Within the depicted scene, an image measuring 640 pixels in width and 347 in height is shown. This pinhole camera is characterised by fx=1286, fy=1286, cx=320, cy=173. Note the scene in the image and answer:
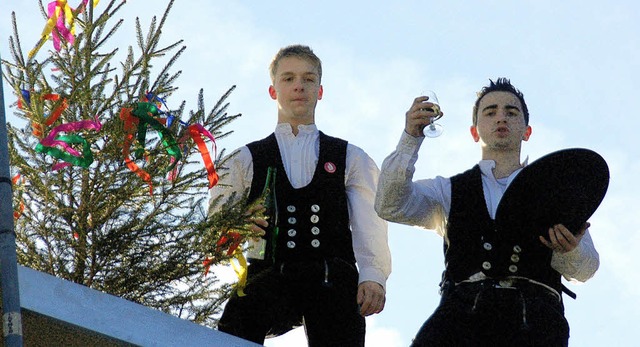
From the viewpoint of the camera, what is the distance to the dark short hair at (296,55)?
24.5 feet

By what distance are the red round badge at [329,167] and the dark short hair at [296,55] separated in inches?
25.0

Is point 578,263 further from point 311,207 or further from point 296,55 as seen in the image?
point 296,55

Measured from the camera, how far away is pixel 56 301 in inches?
179

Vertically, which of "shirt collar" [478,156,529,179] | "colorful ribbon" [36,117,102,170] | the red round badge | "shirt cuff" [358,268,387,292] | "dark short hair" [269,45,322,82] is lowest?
"shirt cuff" [358,268,387,292]

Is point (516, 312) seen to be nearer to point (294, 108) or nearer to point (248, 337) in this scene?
point (248, 337)

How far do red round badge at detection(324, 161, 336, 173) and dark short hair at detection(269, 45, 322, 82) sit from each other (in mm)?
634

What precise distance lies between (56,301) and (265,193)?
212 cm

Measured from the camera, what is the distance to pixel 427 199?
258 inches

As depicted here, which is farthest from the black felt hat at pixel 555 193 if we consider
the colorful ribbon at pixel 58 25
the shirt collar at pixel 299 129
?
the colorful ribbon at pixel 58 25

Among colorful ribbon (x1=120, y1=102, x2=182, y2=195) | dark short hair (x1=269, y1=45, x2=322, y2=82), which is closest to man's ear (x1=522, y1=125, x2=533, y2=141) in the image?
dark short hair (x1=269, y1=45, x2=322, y2=82)

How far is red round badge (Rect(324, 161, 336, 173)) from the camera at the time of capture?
7082 millimetres

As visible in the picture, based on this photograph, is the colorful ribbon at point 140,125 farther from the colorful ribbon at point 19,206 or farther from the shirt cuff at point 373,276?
the shirt cuff at point 373,276

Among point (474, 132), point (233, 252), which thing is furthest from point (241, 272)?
point (474, 132)

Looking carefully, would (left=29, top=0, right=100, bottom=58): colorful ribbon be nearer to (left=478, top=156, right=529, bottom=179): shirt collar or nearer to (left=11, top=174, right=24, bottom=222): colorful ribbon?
(left=11, top=174, right=24, bottom=222): colorful ribbon
